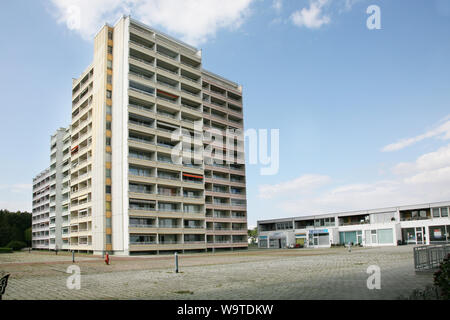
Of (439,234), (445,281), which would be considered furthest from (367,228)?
(445,281)

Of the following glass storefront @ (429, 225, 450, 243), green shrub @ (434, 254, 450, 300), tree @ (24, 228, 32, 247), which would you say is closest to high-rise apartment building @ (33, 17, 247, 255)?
glass storefront @ (429, 225, 450, 243)

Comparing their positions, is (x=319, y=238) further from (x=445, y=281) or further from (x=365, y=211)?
(x=445, y=281)

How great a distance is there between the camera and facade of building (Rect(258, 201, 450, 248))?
185ft

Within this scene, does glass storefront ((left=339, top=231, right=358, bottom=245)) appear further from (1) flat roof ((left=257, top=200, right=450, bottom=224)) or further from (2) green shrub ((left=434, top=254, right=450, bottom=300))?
(2) green shrub ((left=434, top=254, right=450, bottom=300))

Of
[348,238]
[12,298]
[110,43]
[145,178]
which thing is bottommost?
[348,238]

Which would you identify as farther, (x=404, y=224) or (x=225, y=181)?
(x=225, y=181)

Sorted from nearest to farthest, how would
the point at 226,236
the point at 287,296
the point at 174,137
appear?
the point at 287,296 → the point at 174,137 → the point at 226,236

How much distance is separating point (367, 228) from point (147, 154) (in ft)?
134

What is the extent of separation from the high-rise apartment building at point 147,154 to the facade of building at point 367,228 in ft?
48.9

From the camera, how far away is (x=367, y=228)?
6512cm

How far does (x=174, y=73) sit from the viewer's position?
61.5m

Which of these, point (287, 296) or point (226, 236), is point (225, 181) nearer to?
point (226, 236)
